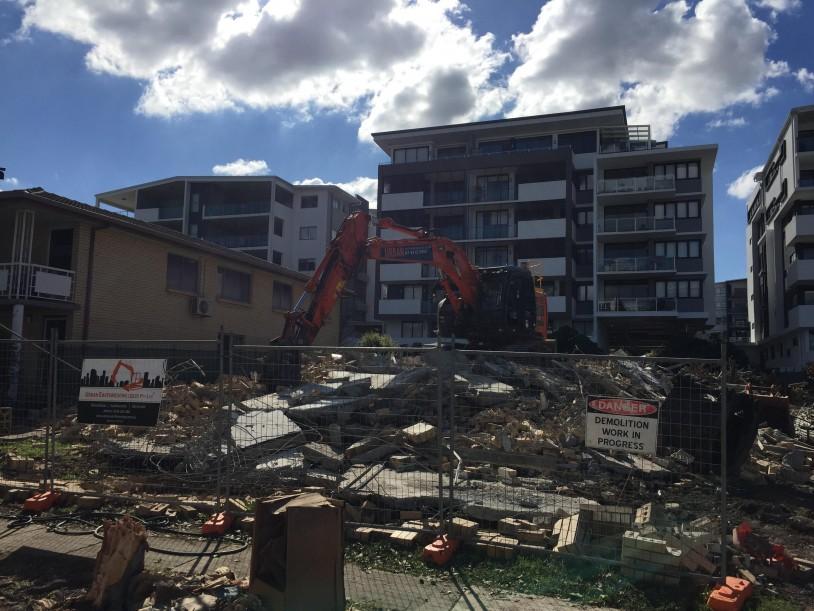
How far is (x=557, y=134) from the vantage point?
4509 cm

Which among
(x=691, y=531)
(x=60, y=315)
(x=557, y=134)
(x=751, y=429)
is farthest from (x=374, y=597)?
(x=557, y=134)

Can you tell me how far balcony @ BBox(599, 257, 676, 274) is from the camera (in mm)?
39844

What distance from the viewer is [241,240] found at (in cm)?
4831

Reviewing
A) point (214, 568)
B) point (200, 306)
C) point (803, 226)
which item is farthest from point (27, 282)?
point (803, 226)

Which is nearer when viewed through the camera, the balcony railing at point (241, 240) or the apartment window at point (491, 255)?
the apartment window at point (491, 255)

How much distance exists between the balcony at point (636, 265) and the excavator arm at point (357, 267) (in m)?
25.1

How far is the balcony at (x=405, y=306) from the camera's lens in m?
42.9

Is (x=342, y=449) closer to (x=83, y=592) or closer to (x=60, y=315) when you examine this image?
(x=83, y=592)

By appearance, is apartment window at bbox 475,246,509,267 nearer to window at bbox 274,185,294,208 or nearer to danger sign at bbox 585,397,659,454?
window at bbox 274,185,294,208

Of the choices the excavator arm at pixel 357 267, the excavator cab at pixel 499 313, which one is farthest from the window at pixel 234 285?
the excavator cab at pixel 499 313

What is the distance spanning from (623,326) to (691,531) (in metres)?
37.9

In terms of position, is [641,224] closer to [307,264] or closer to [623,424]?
[307,264]

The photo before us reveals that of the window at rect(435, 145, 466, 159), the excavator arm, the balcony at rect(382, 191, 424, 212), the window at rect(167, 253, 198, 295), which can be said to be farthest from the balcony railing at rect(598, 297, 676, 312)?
the window at rect(167, 253, 198, 295)

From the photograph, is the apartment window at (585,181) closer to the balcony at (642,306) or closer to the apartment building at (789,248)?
the balcony at (642,306)
